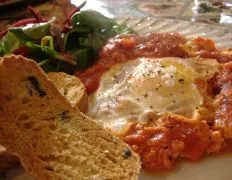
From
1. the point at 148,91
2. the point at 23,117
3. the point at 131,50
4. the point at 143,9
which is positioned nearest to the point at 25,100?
the point at 23,117

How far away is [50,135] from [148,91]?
93 cm

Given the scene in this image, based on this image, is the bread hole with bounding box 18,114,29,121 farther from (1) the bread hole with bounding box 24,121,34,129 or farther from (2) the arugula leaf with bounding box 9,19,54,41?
(2) the arugula leaf with bounding box 9,19,54,41

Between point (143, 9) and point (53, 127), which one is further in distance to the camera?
point (143, 9)

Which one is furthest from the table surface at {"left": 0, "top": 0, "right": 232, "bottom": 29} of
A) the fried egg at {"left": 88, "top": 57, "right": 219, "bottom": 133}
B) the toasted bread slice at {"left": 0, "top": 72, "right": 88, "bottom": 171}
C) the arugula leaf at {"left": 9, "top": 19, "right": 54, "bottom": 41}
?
the fried egg at {"left": 88, "top": 57, "right": 219, "bottom": 133}

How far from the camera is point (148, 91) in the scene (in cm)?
324

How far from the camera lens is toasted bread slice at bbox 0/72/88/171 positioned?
281 centimetres

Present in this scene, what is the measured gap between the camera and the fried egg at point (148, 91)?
122 inches

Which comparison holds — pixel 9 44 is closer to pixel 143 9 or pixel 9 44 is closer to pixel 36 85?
pixel 36 85

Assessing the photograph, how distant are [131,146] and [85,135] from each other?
0.35 m

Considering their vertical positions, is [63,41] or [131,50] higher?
[131,50]

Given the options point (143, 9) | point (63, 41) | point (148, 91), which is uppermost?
point (148, 91)

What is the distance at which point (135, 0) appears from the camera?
5.83 metres

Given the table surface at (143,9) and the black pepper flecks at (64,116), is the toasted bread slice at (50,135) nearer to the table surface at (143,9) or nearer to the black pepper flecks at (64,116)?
the black pepper flecks at (64,116)

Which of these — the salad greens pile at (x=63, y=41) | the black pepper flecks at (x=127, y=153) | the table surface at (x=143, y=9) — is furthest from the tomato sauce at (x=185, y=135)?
the table surface at (x=143, y=9)
